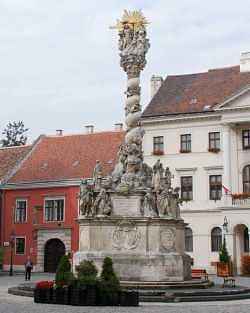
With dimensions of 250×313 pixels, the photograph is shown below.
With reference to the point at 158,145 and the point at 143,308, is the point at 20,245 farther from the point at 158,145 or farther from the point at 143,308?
the point at 143,308

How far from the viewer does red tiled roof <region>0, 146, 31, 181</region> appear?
187 ft

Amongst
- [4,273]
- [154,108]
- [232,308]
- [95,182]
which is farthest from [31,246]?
[232,308]

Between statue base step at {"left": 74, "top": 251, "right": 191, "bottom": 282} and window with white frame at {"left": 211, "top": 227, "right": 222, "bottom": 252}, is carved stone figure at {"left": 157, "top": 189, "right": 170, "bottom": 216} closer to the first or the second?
statue base step at {"left": 74, "top": 251, "right": 191, "bottom": 282}

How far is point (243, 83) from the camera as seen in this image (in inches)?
1999

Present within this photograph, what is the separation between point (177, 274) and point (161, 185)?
320 cm

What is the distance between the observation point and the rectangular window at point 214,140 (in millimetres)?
49312

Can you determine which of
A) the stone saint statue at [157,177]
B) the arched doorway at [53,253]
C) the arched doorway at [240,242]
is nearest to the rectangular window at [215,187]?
the arched doorway at [240,242]

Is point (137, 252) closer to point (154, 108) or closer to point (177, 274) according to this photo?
point (177, 274)

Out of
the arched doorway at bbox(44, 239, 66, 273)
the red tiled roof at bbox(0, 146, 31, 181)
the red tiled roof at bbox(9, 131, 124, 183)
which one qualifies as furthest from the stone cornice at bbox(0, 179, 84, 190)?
the arched doorway at bbox(44, 239, 66, 273)

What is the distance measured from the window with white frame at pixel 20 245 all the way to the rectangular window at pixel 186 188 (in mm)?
12617

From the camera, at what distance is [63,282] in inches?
773

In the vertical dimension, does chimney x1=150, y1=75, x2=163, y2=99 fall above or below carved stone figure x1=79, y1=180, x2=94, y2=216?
above

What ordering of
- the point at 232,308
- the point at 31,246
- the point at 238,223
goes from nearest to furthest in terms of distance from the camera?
the point at 232,308
the point at 238,223
the point at 31,246

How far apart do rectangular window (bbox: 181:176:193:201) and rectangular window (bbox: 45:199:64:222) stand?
356 inches
